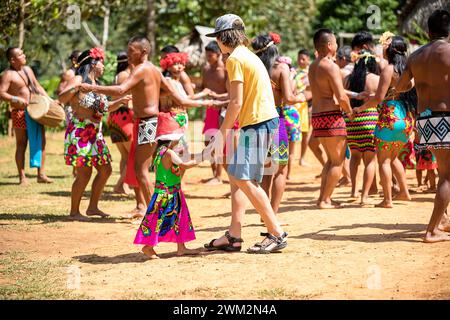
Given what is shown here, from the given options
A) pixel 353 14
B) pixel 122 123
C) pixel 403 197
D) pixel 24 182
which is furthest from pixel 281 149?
pixel 353 14

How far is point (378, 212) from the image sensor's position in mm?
8867

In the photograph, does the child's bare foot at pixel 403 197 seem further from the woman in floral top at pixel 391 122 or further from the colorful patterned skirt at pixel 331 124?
the colorful patterned skirt at pixel 331 124

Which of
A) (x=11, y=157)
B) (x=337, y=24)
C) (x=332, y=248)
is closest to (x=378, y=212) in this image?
(x=332, y=248)

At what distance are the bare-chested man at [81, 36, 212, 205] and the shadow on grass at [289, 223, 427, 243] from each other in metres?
2.01

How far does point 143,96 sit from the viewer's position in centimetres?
831

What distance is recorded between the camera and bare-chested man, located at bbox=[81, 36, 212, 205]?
26.7ft

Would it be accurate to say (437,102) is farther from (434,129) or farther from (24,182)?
(24,182)

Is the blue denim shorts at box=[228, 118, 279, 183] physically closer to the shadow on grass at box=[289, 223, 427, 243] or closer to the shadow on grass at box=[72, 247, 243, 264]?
the shadow on grass at box=[72, 247, 243, 264]

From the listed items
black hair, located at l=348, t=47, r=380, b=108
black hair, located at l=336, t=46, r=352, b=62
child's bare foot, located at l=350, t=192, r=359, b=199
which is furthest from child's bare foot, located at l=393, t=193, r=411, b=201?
black hair, located at l=336, t=46, r=352, b=62

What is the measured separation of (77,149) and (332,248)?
354 cm

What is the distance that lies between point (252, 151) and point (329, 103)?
8.81 ft

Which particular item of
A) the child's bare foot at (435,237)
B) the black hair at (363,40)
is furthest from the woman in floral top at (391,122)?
the child's bare foot at (435,237)

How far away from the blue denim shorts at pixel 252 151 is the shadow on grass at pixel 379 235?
→ 1.25 metres
